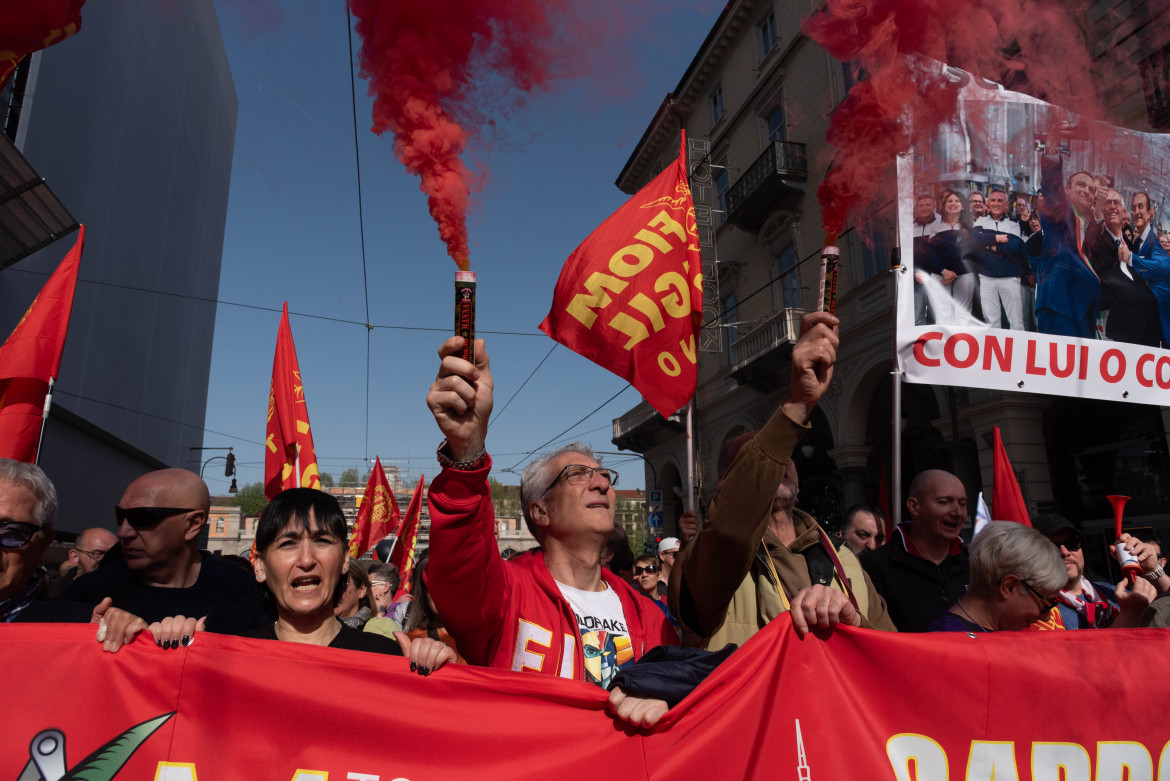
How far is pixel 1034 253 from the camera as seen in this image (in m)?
5.73

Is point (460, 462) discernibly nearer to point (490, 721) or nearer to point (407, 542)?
point (490, 721)

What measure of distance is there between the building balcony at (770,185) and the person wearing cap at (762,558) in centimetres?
1453

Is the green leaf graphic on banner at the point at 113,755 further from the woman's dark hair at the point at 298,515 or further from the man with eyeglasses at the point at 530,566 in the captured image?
the man with eyeglasses at the point at 530,566

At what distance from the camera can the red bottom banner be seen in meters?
1.99

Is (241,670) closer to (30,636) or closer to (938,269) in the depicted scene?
(30,636)

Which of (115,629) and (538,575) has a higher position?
(538,575)

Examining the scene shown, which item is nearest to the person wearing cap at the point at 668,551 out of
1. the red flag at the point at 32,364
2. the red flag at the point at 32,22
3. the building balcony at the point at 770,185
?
the red flag at the point at 32,364

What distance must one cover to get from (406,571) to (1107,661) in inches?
300

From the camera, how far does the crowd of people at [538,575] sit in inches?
80.3

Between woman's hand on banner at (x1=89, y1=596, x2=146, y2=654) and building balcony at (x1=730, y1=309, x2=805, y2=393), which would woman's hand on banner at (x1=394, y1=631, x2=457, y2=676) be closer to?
woman's hand on banner at (x1=89, y1=596, x2=146, y2=654)

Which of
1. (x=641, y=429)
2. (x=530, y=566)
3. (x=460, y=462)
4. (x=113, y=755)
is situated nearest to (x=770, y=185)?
(x=641, y=429)

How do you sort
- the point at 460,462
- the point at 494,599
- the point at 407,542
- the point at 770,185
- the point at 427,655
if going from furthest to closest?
the point at 770,185, the point at 407,542, the point at 494,599, the point at 427,655, the point at 460,462

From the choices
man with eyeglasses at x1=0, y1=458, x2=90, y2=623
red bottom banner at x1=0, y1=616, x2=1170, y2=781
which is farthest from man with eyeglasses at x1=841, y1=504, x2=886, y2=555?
man with eyeglasses at x1=0, y1=458, x2=90, y2=623

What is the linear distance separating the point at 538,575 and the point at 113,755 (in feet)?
4.14
